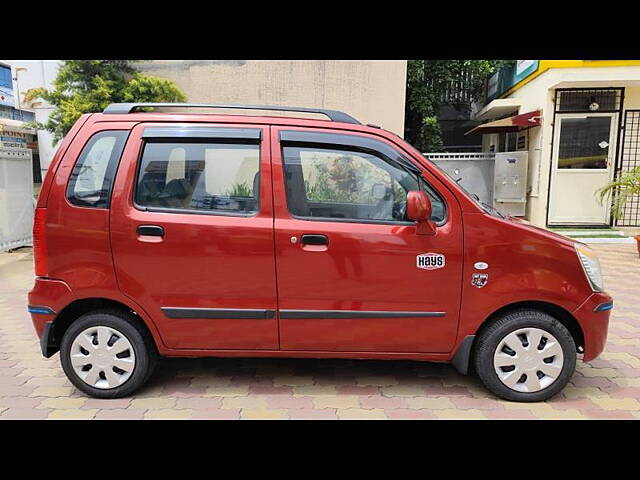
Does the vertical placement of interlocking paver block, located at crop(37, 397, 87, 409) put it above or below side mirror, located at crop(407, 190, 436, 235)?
below

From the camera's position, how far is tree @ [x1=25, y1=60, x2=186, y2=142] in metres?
8.47

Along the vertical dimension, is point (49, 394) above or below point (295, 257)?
below

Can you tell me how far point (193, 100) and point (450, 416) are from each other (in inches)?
357

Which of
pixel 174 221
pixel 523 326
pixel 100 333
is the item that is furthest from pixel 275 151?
pixel 523 326

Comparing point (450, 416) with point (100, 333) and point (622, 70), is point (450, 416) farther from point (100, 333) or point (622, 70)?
point (622, 70)

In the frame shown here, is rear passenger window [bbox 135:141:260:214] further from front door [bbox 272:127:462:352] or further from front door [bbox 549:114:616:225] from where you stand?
front door [bbox 549:114:616:225]

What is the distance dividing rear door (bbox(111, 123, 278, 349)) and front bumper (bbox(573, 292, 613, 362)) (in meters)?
2.11

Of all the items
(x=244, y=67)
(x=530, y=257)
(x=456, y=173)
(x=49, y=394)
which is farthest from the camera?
(x=456, y=173)

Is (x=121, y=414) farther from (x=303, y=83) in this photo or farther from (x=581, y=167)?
(x=581, y=167)

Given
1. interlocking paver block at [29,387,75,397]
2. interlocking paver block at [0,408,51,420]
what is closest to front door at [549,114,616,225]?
interlocking paver block at [29,387,75,397]

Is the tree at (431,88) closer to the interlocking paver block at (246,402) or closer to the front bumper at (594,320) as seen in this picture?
the front bumper at (594,320)

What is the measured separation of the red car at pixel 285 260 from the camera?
311 centimetres

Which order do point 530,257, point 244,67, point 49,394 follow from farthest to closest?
point 244,67 < point 49,394 < point 530,257

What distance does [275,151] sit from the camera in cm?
319
